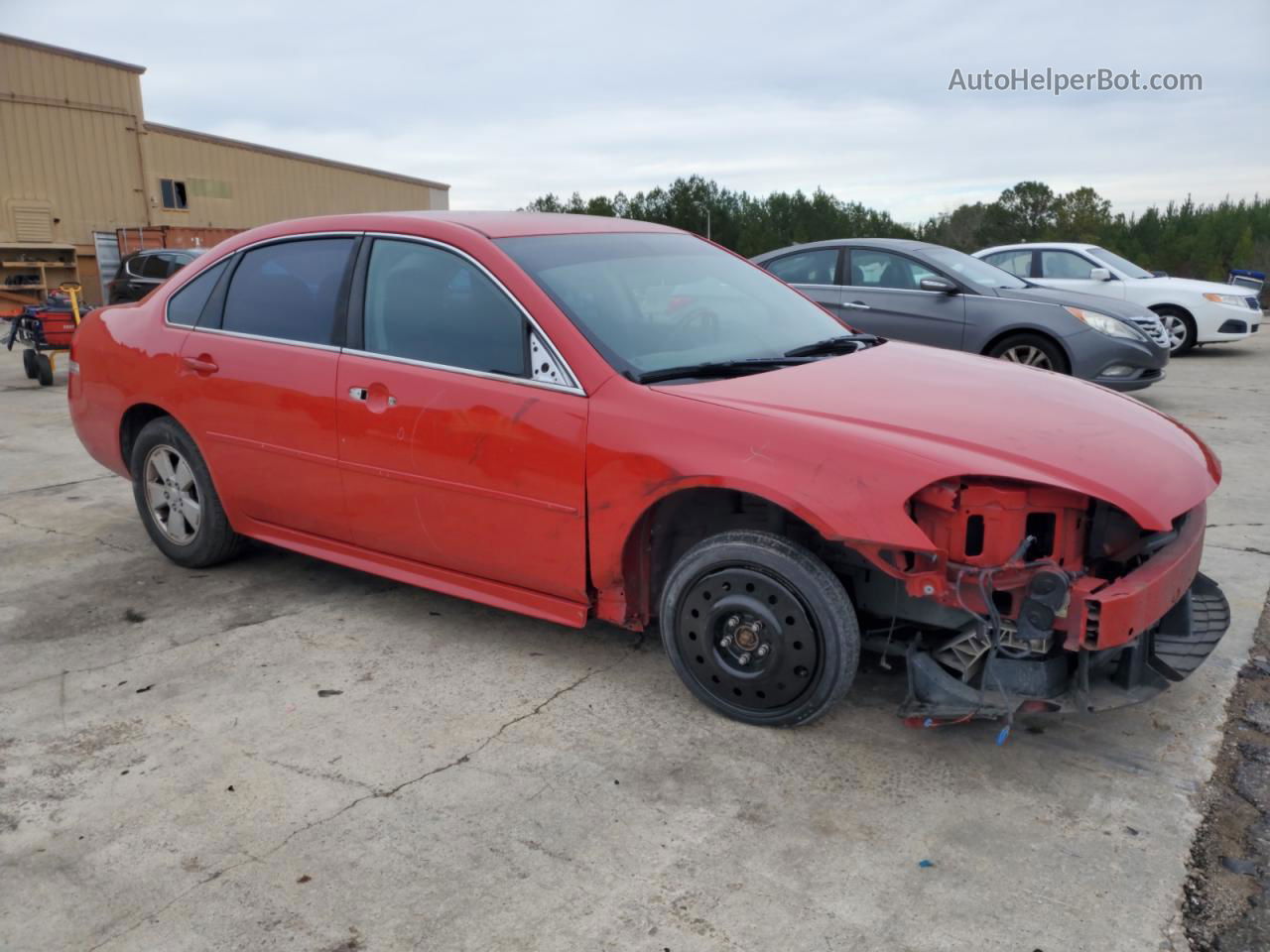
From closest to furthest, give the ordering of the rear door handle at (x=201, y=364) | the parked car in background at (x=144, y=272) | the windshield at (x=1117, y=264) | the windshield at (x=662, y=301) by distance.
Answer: the windshield at (x=662, y=301), the rear door handle at (x=201, y=364), the windshield at (x=1117, y=264), the parked car in background at (x=144, y=272)

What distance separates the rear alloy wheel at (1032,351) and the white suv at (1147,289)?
14.0 feet

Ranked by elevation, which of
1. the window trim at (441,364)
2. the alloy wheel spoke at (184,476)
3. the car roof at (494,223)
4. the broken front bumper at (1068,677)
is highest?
the car roof at (494,223)

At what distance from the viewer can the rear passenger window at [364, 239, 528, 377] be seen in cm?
355

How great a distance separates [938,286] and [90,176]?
81.7 ft

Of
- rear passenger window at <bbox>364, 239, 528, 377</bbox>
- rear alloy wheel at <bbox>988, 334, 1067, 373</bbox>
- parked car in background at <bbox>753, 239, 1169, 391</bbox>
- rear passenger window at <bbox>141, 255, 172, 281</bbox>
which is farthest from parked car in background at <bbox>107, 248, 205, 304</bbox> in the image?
rear passenger window at <bbox>364, 239, 528, 377</bbox>

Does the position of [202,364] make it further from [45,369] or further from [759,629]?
[45,369]

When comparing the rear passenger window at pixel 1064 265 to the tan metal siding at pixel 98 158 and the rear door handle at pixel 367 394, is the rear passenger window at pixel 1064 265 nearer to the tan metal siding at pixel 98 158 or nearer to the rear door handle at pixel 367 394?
the rear door handle at pixel 367 394

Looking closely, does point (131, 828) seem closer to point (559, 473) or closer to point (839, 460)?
point (559, 473)

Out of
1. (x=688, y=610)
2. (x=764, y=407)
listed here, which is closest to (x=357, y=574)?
(x=688, y=610)

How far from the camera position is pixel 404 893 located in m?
2.46

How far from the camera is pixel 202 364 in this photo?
438cm

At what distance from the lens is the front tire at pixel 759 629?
3.01 metres

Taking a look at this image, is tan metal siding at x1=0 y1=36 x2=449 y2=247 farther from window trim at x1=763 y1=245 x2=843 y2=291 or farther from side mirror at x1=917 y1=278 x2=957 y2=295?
side mirror at x1=917 y1=278 x2=957 y2=295

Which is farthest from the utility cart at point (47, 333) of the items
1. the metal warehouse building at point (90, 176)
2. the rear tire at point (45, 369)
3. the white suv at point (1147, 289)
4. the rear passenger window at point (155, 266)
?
the metal warehouse building at point (90, 176)
